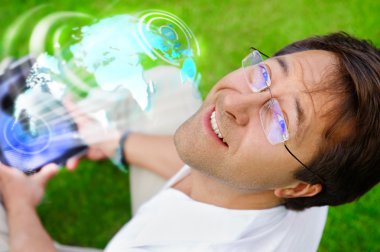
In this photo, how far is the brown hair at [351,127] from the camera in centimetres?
212

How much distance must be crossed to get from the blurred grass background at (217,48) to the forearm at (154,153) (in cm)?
72

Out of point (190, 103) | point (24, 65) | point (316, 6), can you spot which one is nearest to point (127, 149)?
point (190, 103)

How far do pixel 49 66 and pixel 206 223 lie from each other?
1027 millimetres

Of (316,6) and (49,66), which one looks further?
(316,6)

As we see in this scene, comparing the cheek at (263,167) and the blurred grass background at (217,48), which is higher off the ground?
the cheek at (263,167)

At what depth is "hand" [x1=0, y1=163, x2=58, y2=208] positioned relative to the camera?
266 centimetres

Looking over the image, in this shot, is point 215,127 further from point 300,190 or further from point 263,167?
point 300,190

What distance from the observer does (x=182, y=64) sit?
2404 millimetres

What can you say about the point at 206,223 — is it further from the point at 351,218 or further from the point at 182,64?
the point at 351,218

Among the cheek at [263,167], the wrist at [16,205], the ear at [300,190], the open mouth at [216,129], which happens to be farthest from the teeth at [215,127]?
the wrist at [16,205]

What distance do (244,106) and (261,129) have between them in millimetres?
119

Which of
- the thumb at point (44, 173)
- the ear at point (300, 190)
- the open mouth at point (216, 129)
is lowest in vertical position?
the thumb at point (44, 173)

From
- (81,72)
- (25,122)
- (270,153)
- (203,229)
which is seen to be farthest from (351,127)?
(25,122)

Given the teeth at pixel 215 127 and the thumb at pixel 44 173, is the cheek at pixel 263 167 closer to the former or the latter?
the teeth at pixel 215 127
